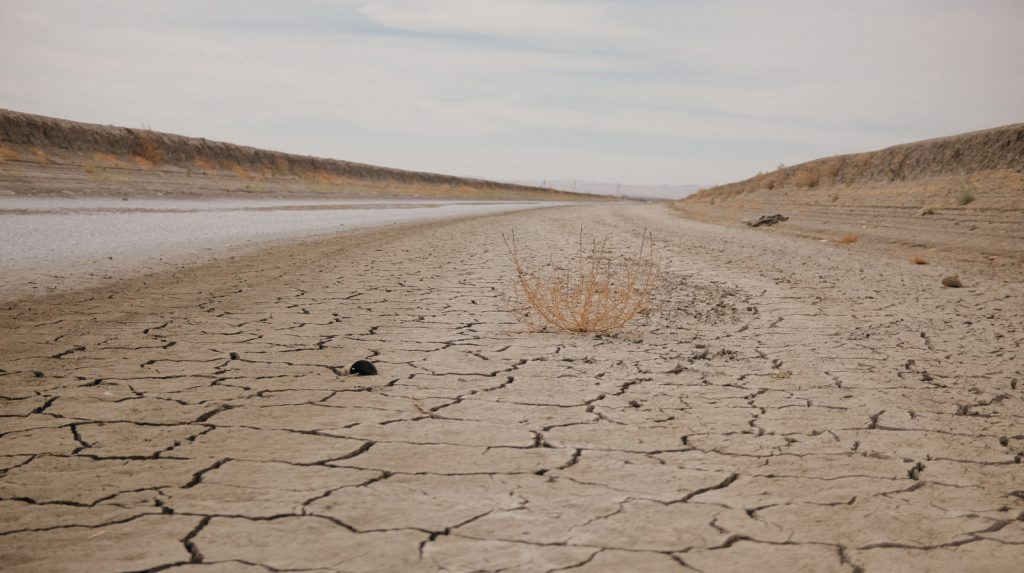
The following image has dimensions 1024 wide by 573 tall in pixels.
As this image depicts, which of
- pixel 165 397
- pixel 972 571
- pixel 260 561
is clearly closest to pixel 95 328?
pixel 165 397

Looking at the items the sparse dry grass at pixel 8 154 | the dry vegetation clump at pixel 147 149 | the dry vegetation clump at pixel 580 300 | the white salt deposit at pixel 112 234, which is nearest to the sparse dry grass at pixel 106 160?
the dry vegetation clump at pixel 147 149

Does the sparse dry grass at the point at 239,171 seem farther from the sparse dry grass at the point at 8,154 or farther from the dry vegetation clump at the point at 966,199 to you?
the dry vegetation clump at the point at 966,199

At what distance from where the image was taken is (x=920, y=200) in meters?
16.0

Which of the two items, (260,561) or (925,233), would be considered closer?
(260,561)

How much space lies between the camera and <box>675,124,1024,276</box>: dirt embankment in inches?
405

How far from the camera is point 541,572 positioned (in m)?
1.71

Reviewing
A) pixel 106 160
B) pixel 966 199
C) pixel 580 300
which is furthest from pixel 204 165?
pixel 580 300

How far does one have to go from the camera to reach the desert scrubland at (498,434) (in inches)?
72.8

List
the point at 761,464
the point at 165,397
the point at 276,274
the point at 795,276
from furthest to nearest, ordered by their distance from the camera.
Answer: the point at 795,276, the point at 276,274, the point at 165,397, the point at 761,464

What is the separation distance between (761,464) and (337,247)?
319 inches

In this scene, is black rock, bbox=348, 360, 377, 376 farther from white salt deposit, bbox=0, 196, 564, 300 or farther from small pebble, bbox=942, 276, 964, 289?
small pebble, bbox=942, 276, 964, 289

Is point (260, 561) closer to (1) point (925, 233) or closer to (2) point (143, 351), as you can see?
(2) point (143, 351)

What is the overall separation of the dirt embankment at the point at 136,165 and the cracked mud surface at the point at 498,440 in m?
14.2

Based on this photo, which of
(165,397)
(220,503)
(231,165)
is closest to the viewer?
(220,503)
